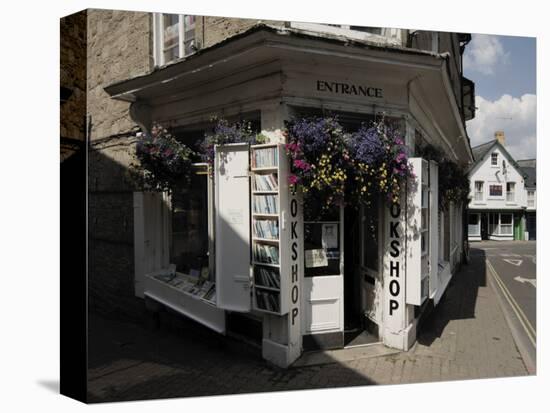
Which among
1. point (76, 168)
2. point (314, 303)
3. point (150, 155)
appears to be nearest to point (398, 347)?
point (314, 303)

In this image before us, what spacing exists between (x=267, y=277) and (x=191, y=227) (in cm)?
125

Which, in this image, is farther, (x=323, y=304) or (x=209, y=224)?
(x=209, y=224)

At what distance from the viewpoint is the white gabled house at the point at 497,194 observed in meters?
4.78

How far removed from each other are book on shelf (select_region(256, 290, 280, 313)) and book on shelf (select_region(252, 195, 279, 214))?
84cm

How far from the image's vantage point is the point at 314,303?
4.23 metres

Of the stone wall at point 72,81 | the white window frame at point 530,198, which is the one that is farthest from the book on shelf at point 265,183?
the white window frame at point 530,198

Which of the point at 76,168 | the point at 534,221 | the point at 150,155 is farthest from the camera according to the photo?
the point at 534,221

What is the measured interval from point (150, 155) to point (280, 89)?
155cm

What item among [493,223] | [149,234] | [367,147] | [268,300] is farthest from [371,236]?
[493,223]

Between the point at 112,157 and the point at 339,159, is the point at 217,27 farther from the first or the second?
the point at 339,159

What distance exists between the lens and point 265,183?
12.6 ft

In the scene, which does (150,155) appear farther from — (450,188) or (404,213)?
(450,188)

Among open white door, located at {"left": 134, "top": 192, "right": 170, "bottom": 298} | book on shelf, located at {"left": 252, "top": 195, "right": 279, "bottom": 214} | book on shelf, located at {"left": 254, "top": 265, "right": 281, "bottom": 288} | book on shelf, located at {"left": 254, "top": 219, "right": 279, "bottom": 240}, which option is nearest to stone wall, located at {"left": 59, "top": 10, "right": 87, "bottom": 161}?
open white door, located at {"left": 134, "top": 192, "right": 170, "bottom": 298}

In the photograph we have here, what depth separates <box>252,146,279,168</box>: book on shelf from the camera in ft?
12.4
